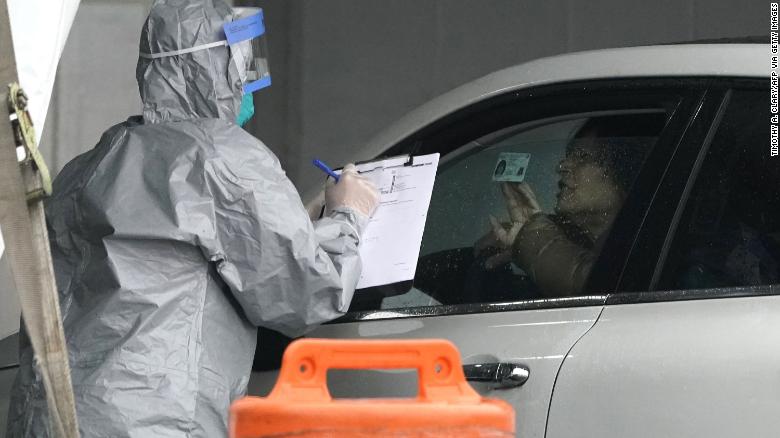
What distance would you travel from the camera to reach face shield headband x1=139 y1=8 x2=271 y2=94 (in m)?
2.61

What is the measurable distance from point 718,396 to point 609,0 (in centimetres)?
468

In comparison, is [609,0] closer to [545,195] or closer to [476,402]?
[545,195]

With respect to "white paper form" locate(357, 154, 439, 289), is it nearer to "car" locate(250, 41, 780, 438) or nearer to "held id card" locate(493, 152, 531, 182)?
"car" locate(250, 41, 780, 438)

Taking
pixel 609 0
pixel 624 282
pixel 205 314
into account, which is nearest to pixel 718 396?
pixel 624 282

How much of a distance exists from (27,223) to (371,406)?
A: 0.53 m

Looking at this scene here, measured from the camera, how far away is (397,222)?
2650 mm

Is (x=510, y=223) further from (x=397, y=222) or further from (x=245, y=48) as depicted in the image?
(x=245, y=48)

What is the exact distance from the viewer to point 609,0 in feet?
21.7

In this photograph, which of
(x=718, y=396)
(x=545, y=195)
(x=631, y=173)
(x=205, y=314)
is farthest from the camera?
(x=545, y=195)

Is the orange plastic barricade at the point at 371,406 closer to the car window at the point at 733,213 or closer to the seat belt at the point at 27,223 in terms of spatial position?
the seat belt at the point at 27,223

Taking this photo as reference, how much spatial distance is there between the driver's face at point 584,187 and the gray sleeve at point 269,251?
0.59 m

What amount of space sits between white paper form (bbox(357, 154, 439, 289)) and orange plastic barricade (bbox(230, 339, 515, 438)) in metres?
1.00

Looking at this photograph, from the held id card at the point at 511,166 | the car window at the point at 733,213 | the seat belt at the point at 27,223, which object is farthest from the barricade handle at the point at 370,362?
the held id card at the point at 511,166

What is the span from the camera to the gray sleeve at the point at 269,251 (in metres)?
2.40
